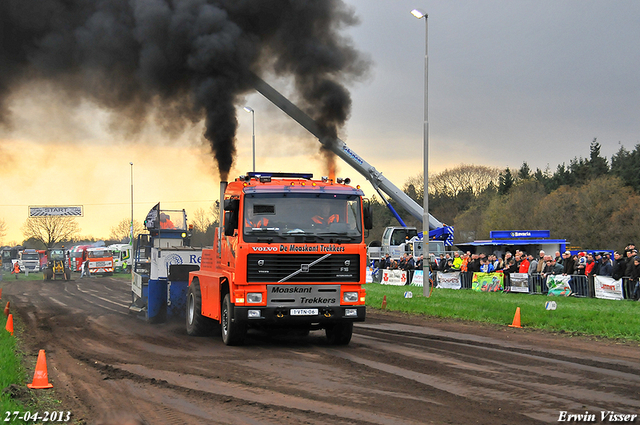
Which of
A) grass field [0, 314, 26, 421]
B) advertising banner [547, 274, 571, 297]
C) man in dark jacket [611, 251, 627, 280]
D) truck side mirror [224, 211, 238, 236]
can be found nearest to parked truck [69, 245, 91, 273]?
advertising banner [547, 274, 571, 297]

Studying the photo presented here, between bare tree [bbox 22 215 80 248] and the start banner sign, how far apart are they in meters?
19.4

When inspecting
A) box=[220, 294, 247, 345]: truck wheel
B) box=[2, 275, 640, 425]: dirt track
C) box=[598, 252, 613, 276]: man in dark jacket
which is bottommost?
box=[2, 275, 640, 425]: dirt track

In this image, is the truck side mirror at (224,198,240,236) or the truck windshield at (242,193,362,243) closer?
the truck windshield at (242,193,362,243)

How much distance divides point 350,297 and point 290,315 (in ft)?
3.89

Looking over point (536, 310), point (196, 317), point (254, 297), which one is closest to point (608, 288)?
point (536, 310)

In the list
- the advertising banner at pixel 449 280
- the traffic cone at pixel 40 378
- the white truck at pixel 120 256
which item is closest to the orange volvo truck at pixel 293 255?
the traffic cone at pixel 40 378

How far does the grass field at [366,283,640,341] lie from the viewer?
14719 mm

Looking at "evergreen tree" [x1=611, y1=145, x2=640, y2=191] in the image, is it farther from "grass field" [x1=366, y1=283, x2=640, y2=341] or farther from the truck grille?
the truck grille

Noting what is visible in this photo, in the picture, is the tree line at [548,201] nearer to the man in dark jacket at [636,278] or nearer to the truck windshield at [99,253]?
the truck windshield at [99,253]

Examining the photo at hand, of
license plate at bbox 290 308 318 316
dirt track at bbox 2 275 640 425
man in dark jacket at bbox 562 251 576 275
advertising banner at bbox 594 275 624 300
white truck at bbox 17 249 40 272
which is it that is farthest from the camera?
white truck at bbox 17 249 40 272

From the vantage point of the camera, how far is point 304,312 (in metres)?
11.7

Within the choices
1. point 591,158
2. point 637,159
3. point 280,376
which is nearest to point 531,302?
point 280,376

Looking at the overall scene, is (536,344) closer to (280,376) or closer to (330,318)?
(330,318)

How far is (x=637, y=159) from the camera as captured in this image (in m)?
60.9
